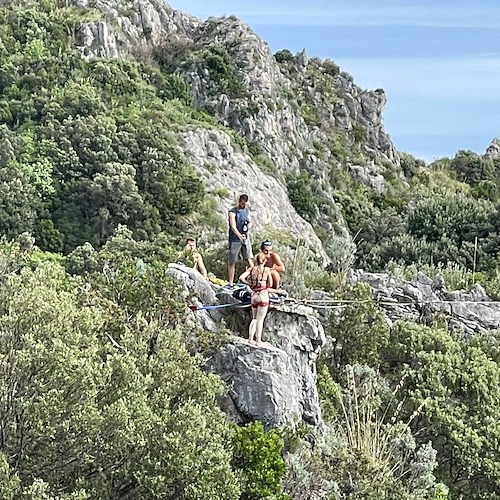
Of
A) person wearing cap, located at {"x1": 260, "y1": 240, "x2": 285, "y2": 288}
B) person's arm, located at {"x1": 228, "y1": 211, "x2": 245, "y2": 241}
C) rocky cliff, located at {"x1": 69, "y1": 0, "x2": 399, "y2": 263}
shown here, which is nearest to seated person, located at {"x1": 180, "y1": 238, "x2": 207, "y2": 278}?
person's arm, located at {"x1": 228, "y1": 211, "x2": 245, "y2": 241}

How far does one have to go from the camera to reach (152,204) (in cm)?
4056

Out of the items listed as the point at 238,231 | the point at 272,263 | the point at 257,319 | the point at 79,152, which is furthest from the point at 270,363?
the point at 79,152

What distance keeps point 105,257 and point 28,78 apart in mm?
28195

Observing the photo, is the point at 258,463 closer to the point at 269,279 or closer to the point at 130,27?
the point at 269,279

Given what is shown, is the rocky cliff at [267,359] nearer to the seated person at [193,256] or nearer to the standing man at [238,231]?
the standing man at [238,231]

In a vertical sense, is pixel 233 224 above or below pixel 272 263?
above

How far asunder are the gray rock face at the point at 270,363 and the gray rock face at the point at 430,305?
528 cm

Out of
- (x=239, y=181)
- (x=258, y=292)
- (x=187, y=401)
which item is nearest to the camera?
(x=187, y=401)

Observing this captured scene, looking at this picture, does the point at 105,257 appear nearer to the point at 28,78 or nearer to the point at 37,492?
the point at 37,492

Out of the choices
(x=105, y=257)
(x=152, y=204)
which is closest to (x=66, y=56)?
(x=152, y=204)

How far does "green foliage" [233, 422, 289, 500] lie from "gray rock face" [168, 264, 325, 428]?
0.87 meters

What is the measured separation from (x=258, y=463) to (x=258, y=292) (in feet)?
8.41

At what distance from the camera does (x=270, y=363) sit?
12922 millimetres

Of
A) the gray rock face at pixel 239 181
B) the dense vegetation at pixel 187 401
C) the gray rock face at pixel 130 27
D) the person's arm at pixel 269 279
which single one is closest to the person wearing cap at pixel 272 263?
the person's arm at pixel 269 279
